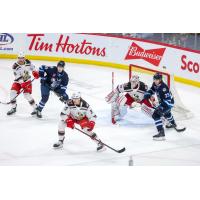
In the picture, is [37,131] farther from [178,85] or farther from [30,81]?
[178,85]

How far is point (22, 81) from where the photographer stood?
6578mm

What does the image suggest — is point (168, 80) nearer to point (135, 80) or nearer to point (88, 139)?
point (135, 80)

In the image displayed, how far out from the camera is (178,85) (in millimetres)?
6383

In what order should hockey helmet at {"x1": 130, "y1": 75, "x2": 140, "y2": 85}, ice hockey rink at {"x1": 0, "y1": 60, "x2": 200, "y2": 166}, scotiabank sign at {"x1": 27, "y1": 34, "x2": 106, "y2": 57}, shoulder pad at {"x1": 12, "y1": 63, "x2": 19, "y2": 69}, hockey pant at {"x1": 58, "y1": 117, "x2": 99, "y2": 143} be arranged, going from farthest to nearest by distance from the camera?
1. scotiabank sign at {"x1": 27, "y1": 34, "x2": 106, "y2": 57}
2. shoulder pad at {"x1": 12, "y1": 63, "x2": 19, "y2": 69}
3. hockey helmet at {"x1": 130, "y1": 75, "x2": 140, "y2": 85}
4. hockey pant at {"x1": 58, "y1": 117, "x2": 99, "y2": 143}
5. ice hockey rink at {"x1": 0, "y1": 60, "x2": 200, "y2": 166}

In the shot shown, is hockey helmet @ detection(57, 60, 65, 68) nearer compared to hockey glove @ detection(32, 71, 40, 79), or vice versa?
hockey helmet @ detection(57, 60, 65, 68)

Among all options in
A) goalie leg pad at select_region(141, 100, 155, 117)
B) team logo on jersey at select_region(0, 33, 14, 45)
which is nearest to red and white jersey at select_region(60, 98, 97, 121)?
goalie leg pad at select_region(141, 100, 155, 117)

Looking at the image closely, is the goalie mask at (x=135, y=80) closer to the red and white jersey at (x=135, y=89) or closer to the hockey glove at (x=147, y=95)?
the red and white jersey at (x=135, y=89)

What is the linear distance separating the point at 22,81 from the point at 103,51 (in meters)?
0.88

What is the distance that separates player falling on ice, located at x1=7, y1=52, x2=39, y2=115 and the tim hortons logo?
→ 96 cm

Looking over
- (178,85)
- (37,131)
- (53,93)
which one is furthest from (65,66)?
(178,85)

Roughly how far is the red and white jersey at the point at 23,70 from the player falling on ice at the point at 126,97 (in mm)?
815

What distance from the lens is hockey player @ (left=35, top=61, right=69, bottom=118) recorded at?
6258 mm

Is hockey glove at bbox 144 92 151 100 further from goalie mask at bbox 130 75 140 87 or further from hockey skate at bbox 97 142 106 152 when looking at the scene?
hockey skate at bbox 97 142 106 152

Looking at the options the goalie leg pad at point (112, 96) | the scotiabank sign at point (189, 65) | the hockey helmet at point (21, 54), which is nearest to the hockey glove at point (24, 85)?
the hockey helmet at point (21, 54)
